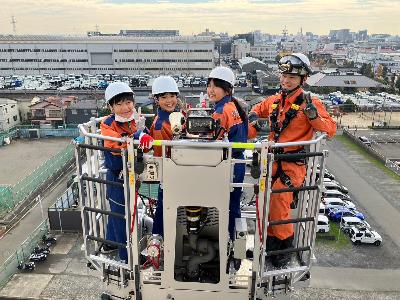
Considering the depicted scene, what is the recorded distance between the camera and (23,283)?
16000 mm

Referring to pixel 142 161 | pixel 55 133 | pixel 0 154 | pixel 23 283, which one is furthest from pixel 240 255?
pixel 55 133

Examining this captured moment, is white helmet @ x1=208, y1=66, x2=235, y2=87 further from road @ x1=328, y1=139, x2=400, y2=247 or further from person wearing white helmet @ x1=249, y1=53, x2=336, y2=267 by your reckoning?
road @ x1=328, y1=139, x2=400, y2=247

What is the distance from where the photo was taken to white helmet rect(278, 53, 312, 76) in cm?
488

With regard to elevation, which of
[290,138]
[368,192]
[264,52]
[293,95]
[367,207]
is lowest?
[367,207]

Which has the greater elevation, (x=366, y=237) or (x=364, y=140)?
(x=364, y=140)

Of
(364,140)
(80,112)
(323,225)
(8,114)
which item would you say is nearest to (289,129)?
(323,225)

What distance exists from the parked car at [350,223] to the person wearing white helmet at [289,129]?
15.9 m

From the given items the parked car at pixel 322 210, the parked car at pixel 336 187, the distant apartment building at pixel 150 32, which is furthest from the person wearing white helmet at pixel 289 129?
the distant apartment building at pixel 150 32

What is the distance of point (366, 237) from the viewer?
18.2m

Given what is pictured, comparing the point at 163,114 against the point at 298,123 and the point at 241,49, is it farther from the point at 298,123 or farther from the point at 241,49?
the point at 241,49

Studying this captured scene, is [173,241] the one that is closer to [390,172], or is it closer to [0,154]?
[390,172]

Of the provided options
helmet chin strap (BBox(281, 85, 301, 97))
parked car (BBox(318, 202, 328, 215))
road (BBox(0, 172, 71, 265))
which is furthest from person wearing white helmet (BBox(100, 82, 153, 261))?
parked car (BBox(318, 202, 328, 215))

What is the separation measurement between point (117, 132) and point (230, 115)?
146 cm

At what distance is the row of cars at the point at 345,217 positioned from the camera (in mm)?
18312
